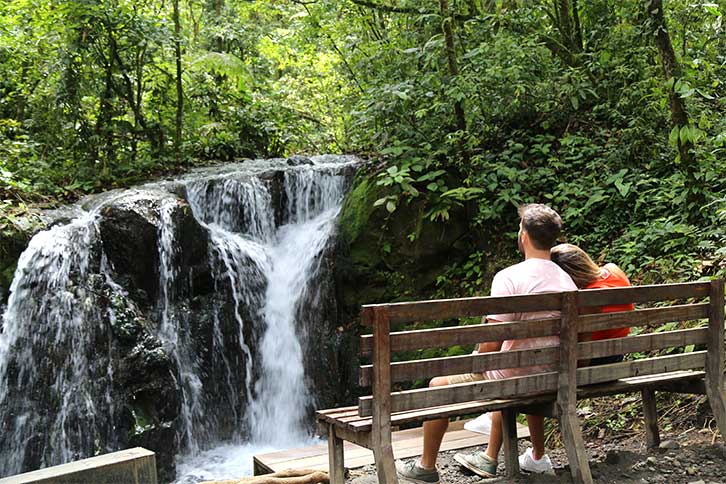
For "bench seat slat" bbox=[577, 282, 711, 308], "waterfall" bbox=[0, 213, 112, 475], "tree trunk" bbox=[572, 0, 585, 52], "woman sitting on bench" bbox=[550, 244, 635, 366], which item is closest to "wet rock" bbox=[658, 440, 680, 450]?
"woman sitting on bench" bbox=[550, 244, 635, 366]

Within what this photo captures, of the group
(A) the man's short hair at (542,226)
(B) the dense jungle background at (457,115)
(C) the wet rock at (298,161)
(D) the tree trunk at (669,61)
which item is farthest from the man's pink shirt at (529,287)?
(C) the wet rock at (298,161)

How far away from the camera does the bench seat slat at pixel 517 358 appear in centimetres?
355

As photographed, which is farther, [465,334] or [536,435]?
[536,435]

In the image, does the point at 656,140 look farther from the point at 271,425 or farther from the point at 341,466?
the point at 341,466

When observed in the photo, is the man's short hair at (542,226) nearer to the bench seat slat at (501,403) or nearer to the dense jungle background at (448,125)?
the bench seat slat at (501,403)

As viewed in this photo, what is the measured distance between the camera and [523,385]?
396 cm

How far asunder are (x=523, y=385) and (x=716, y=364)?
166cm

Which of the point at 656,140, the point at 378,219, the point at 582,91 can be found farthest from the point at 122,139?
the point at 656,140

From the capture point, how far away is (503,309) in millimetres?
3793

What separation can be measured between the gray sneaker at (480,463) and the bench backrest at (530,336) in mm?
813

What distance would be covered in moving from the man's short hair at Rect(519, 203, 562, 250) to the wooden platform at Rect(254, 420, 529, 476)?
1.91 metres

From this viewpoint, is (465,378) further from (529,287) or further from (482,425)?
(482,425)

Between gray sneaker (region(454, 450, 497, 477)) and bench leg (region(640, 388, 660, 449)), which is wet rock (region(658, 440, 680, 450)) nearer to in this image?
bench leg (region(640, 388, 660, 449))

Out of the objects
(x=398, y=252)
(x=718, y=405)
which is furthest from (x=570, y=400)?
(x=398, y=252)
